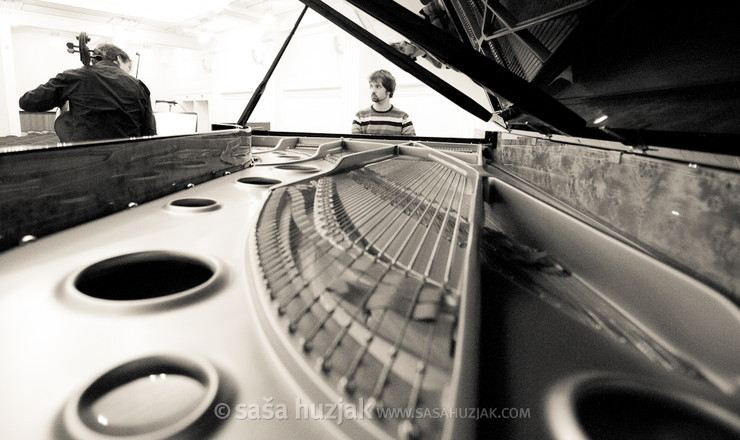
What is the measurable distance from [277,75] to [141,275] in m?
10.3

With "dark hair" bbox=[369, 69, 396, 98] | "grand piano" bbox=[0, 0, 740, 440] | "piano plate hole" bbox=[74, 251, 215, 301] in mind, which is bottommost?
"piano plate hole" bbox=[74, 251, 215, 301]

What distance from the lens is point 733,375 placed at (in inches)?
21.9

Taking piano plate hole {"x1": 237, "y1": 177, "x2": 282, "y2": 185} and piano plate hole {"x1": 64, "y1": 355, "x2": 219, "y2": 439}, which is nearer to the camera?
piano plate hole {"x1": 64, "y1": 355, "x2": 219, "y2": 439}

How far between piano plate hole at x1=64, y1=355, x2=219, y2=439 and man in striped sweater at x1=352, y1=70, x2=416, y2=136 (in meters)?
4.24

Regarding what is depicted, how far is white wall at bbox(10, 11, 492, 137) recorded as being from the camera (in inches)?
309

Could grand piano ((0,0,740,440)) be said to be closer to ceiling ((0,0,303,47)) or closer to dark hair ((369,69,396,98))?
dark hair ((369,69,396,98))

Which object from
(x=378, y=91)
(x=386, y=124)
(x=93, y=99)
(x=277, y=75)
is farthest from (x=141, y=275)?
(x=277, y=75)

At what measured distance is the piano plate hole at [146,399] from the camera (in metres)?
0.42

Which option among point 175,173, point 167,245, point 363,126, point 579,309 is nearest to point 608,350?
point 579,309

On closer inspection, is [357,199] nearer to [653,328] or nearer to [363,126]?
[653,328]

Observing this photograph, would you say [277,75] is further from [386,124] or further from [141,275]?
[141,275]

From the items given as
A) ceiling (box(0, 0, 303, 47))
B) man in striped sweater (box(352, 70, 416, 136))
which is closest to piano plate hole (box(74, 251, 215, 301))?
man in striped sweater (box(352, 70, 416, 136))

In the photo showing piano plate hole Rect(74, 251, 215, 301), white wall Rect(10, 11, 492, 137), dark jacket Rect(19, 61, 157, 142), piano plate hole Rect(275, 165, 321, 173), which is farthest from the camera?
white wall Rect(10, 11, 492, 137)

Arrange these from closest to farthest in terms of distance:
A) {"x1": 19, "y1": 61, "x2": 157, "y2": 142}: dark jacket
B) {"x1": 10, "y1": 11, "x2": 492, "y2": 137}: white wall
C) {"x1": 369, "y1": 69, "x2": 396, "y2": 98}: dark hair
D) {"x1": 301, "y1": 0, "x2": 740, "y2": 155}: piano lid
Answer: {"x1": 301, "y1": 0, "x2": 740, "y2": 155}: piano lid < {"x1": 19, "y1": 61, "x2": 157, "y2": 142}: dark jacket < {"x1": 369, "y1": 69, "x2": 396, "y2": 98}: dark hair < {"x1": 10, "y1": 11, "x2": 492, "y2": 137}: white wall
